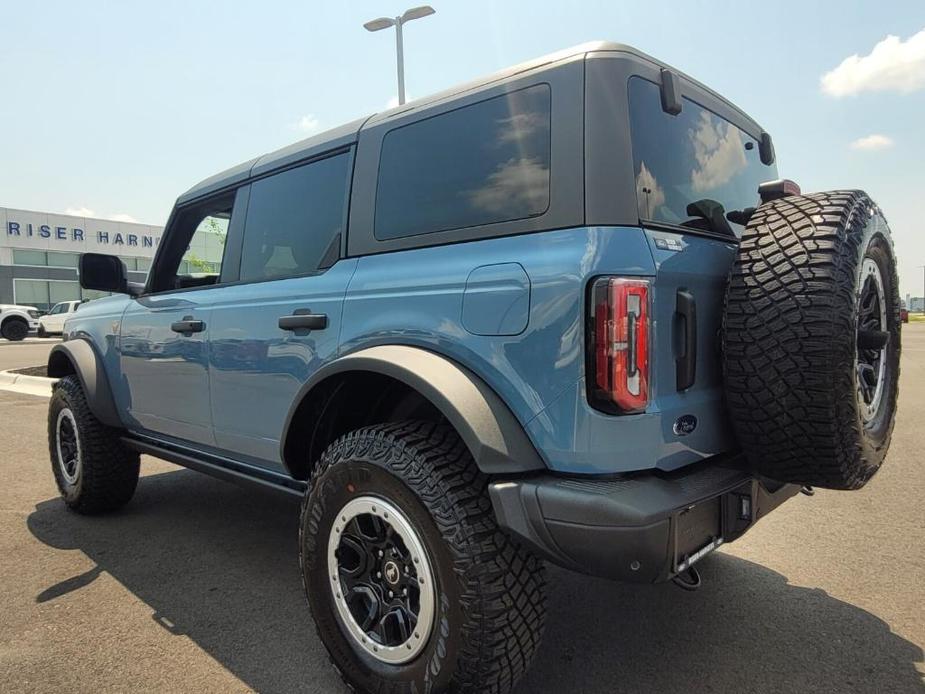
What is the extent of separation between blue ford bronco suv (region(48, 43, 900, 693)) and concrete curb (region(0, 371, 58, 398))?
9.55m

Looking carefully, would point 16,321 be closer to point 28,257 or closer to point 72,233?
point 28,257

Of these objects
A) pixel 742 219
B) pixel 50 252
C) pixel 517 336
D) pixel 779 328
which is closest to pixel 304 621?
pixel 517 336

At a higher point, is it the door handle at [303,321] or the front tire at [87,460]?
the door handle at [303,321]

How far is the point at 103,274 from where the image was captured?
374cm

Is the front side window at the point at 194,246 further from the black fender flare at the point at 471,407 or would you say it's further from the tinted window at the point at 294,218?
the black fender flare at the point at 471,407

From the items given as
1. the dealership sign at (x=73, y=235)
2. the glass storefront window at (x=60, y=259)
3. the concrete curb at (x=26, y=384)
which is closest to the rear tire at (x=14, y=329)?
the glass storefront window at (x=60, y=259)

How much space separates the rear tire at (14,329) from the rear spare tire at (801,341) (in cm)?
3048

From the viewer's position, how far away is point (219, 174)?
343cm

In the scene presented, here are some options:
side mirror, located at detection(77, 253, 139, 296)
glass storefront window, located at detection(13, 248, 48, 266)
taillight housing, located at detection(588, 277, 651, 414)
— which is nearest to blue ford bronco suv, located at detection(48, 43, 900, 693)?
taillight housing, located at detection(588, 277, 651, 414)

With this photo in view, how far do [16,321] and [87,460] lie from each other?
27.1 metres

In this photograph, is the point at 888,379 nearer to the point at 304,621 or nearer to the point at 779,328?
the point at 779,328

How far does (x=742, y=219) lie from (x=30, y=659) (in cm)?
326

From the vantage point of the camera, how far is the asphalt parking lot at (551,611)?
2291 millimetres

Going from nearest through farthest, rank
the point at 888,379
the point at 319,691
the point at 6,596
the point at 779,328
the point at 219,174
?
the point at 779,328 → the point at 319,691 → the point at 888,379 → the point at 6,596 → the point at 219,174
